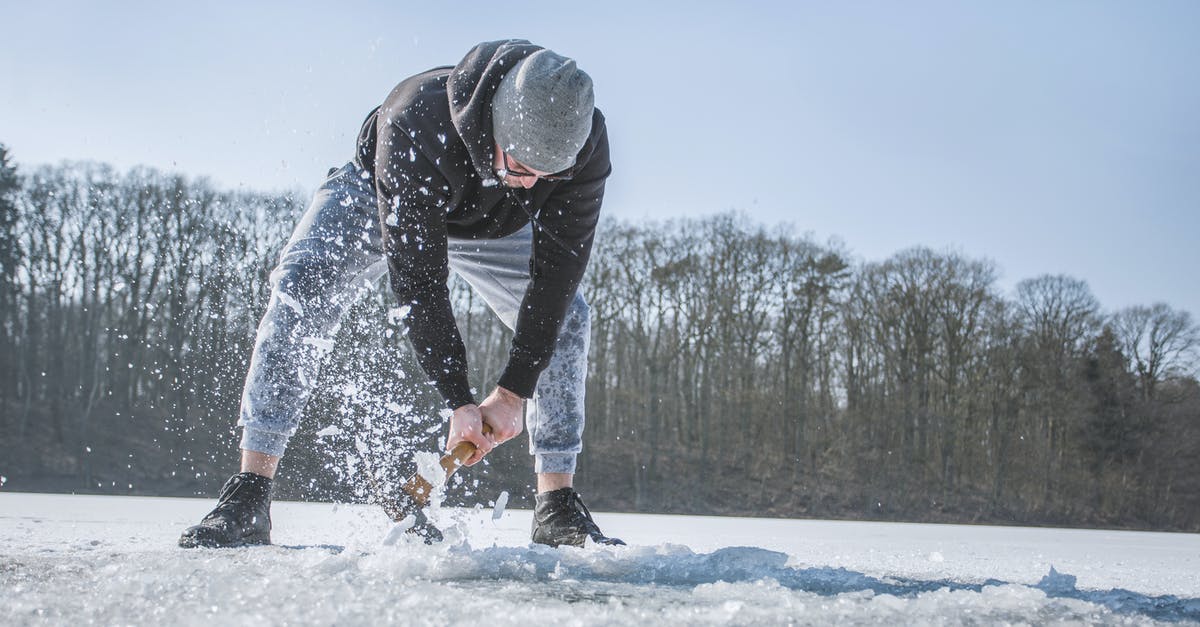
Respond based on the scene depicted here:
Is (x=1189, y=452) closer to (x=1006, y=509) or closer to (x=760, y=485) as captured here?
(x=1006, y=509)

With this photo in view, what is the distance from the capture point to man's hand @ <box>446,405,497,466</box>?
2.15 metres

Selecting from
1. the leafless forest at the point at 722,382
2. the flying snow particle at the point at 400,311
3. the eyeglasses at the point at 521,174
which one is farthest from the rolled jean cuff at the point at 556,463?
the leafless forest at the point at 722,382

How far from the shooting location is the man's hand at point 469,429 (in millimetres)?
2146

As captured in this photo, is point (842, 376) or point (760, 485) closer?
point (760, 485)

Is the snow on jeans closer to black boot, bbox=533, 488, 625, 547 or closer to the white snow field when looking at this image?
black boot, bbox=533, 488, 625, 547

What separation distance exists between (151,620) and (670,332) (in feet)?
95.6

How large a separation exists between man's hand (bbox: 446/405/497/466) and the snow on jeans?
1.38 feet

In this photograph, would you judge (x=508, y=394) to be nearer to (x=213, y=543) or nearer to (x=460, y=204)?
(x=460, y=204)

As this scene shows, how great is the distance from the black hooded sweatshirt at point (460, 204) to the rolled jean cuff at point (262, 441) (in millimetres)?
478

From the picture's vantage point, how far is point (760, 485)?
28.0 metres

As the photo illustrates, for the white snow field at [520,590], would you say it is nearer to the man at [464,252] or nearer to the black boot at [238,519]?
the black boot at [238,519]

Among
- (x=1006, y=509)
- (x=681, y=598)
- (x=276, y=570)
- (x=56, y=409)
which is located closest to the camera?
(x=681, y=598)

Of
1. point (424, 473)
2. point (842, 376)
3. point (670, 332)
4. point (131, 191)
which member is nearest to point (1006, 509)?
point (842, 376)

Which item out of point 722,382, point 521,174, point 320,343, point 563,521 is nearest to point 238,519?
point 320,343
